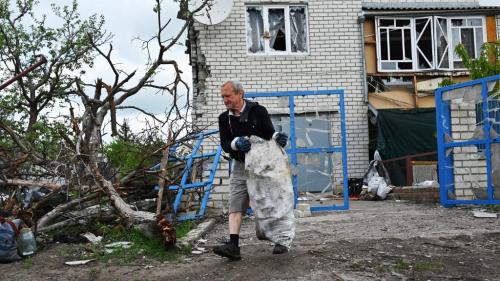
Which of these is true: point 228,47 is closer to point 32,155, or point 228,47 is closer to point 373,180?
point 373,180

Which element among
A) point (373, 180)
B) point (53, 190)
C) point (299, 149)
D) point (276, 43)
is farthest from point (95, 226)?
point (276, 43)

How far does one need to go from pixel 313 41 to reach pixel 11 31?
981 centimetres

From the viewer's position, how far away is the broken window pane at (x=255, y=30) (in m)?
15.0

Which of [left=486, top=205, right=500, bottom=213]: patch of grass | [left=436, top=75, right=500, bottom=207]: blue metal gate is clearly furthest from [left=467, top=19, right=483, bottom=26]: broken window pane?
[left=486, top=205, right=500, bottom=213]: patch of grass

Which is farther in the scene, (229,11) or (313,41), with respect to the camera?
(313,41)

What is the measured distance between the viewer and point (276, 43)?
50.0 feet

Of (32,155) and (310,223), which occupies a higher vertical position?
(32,155)

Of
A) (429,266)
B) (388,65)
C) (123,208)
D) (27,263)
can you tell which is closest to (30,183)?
(123,208)

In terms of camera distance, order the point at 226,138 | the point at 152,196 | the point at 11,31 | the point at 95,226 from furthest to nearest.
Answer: the point at 11,31
the point at 152,196
the point at 95,226
the point at 226,138

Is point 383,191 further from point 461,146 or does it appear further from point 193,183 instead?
point 193,183

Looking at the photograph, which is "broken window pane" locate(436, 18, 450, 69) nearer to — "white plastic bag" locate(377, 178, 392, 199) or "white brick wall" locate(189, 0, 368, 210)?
"white brick wall" locate(189, 0, 368, 210)

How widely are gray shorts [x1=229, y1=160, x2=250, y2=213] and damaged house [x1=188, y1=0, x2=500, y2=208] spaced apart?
29.7 ft

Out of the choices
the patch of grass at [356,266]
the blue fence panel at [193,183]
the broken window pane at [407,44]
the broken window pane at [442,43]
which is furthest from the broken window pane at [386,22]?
the patch of grass at [356,266]

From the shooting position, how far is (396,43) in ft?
51.6
